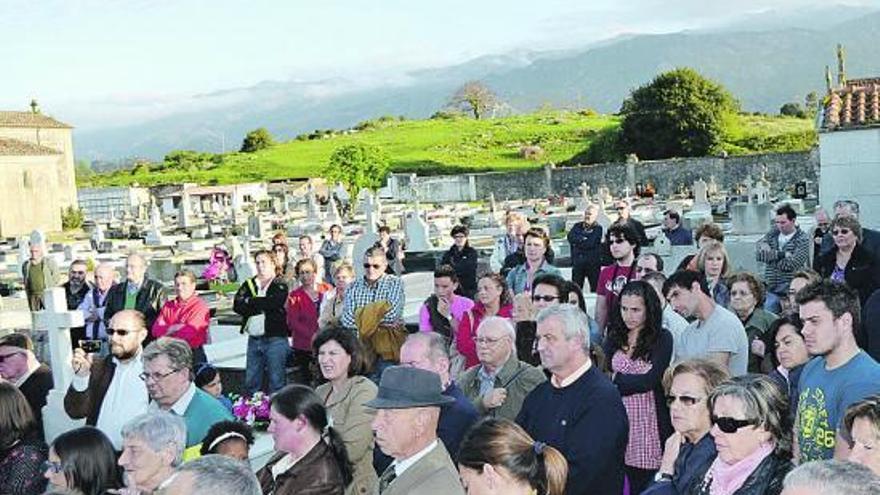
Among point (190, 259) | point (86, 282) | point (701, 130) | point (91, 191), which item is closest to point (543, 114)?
point (701, 130)

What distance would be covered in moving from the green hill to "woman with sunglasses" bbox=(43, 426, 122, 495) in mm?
68119

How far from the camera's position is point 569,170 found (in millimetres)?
68625

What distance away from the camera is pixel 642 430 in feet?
18.1

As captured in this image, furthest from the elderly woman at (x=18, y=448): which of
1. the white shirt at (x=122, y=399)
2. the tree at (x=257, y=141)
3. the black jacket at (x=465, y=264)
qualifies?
the tree at (x=257, y=141)

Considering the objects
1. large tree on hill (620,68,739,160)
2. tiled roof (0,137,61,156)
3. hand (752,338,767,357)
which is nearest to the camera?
hand (752,338,767,357)

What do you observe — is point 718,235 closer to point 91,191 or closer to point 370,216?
point 370,216

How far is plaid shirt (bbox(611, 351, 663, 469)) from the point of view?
5.40m

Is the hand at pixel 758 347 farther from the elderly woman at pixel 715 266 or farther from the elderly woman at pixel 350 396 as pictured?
the elderly woman at pixel 350 396

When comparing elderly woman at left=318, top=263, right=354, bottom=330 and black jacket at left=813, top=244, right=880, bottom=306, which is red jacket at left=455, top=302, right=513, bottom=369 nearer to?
elderly woman at left=318, top=263, right=354, bottom=330

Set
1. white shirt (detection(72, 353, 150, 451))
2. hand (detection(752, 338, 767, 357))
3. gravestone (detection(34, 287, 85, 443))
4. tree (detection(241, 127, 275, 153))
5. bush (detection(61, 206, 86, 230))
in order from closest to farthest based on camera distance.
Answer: white shirt (detection(72, 353, 150, 451)) < hand (detection(752, 338, 767, 357)) < gravestone (detection(34, 287, 85, 443)) < bush (detection(61, 206, 86, 230)) < tree (detection(241, 127, 275, 153))

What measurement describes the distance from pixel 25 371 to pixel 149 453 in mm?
3341

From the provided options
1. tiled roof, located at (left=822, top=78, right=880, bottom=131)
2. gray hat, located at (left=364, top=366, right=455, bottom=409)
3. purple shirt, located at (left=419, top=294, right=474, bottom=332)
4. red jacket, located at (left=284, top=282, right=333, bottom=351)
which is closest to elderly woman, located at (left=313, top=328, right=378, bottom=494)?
gray hat, located at (left=364, top=366, right=455, bottom=409)

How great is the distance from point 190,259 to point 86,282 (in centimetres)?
1694

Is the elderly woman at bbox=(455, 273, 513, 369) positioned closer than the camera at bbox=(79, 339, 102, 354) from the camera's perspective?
Yes
